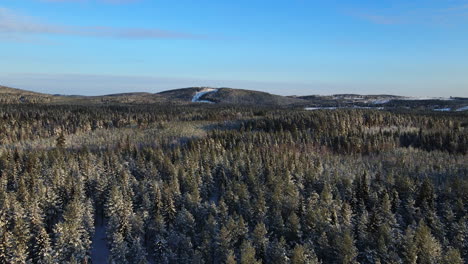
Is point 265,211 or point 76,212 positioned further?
point 265,211

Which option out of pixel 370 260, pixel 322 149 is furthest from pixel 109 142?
pixel 370 260

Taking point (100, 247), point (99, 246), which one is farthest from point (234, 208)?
point (99, 246)

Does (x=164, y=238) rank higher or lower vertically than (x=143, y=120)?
lower

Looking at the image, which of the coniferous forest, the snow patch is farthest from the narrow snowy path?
the coniferous forest

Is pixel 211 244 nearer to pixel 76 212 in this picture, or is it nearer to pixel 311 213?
pixel 311 213

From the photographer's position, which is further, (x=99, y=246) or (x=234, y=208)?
(x=234, y=208)

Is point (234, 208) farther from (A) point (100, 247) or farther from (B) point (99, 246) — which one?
(B) point (99, 246)

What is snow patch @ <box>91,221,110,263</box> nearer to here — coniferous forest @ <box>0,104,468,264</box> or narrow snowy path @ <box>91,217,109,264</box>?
narrow snowy path @ <box>91,217,109,264</box>

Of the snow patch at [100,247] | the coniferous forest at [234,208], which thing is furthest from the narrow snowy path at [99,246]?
the coniferous forest at [234,208]
